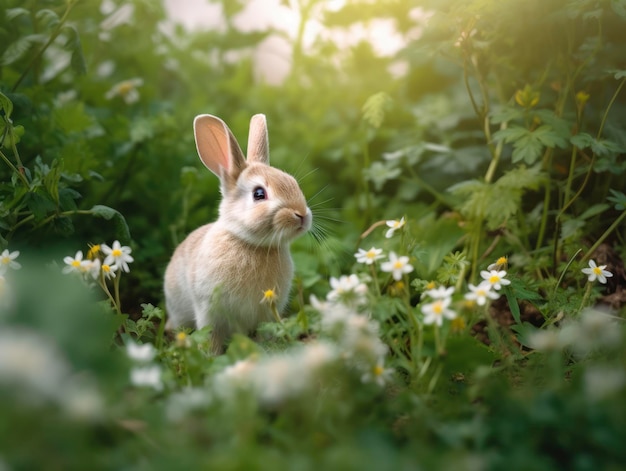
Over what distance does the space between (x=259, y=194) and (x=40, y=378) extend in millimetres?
1540

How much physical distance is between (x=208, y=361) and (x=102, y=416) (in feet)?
2.04

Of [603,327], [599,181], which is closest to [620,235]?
[599,181]

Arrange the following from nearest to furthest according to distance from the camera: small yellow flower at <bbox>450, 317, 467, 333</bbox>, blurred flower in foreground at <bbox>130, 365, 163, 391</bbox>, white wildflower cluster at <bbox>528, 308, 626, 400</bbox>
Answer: white wildflower cluster at <bbox>528, 308, 626, 400</bbox>
blurred flower in foreground at <bbox>130, 365, 163, 391</bbox>
small yellow flower at <bbox>450, 317, 467, 333</bbox>

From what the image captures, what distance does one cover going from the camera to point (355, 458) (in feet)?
4.82

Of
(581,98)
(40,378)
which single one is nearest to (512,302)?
(581,98)

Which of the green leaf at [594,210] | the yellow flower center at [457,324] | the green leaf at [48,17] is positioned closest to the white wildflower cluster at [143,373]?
the yellow flower center at [457,324]

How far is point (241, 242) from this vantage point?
2.89 m

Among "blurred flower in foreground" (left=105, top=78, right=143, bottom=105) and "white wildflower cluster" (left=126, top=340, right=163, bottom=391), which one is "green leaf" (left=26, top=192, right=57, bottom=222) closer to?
"white wildflower cluster" (left=126, top=340, right=163, bottom=391)

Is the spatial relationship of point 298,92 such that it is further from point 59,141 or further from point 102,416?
point 102,416

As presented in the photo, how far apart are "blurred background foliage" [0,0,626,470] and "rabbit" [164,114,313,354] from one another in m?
0.24

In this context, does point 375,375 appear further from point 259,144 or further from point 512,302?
point 259,144

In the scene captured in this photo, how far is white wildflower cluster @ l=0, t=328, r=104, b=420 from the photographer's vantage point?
1.41 meters

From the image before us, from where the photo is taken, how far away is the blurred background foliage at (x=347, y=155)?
66.6 inches

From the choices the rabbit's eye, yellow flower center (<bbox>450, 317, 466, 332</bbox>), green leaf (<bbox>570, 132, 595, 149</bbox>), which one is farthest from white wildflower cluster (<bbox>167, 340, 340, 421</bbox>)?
green leaf (<bbox>570, 132, 595, 149</bbox>)
